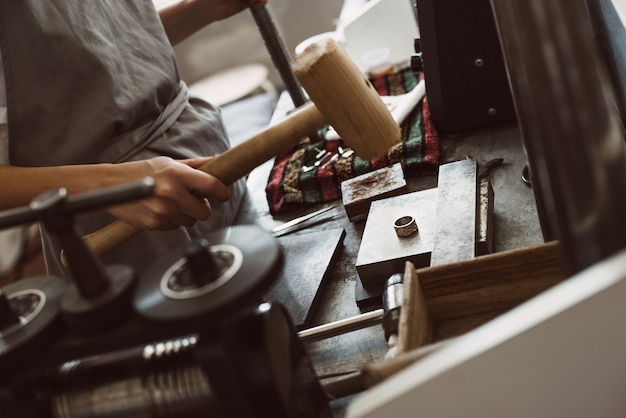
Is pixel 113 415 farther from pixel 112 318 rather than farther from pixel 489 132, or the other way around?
pixel 489 132

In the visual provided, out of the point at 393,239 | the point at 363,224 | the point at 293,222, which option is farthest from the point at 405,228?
the point at 293,222

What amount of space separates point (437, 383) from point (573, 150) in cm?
26

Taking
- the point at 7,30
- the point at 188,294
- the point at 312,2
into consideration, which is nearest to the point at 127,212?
the point at 7,30

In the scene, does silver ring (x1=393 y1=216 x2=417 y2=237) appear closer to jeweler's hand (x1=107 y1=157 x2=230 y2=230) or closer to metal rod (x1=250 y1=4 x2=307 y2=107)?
jeweler's hand (x1=107 y1=157 x2=230 y2=230)

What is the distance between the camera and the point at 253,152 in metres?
1.32

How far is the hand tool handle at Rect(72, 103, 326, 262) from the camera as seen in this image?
1.26 m

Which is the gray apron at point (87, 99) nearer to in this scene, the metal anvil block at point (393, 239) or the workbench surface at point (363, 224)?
the workbench surface at point (363, 224)

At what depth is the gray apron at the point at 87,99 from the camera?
1504 mm

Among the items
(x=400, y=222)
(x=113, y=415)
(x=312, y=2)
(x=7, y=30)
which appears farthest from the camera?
(x=312, y=2)

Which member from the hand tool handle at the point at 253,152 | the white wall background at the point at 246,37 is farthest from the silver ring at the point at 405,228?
the white wall background at the point at 246,37

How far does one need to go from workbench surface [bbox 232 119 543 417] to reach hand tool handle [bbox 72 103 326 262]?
0.87ft

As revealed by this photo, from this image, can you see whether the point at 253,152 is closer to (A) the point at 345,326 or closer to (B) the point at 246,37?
(A) the point at 345,326

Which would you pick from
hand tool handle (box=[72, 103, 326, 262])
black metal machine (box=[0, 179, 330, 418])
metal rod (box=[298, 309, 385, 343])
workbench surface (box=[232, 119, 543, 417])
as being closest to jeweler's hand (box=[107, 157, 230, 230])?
hand tool handle (box=[72, 103, 326, 262])

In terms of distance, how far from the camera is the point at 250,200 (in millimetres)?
1863
